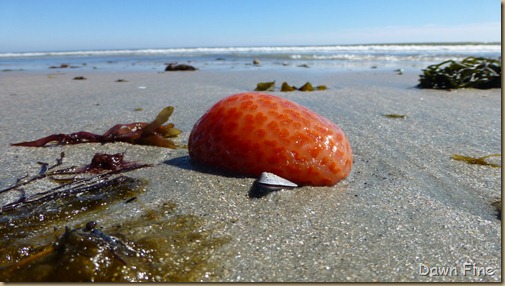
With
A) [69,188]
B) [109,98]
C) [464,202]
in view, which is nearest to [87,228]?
[69,188]

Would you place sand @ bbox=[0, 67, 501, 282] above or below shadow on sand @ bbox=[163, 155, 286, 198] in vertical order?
below

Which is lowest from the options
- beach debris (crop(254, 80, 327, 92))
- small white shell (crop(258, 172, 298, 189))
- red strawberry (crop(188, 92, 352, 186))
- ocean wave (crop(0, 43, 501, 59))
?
ocean wave (crop(0, 43, 501, 59))

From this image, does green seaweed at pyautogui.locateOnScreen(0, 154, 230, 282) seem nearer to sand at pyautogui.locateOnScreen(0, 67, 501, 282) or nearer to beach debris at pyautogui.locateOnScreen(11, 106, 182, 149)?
sand at pyautogui.locateOnScreen(0, 67, 501, 282)

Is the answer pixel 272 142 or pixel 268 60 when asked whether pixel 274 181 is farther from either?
pixel 268 60

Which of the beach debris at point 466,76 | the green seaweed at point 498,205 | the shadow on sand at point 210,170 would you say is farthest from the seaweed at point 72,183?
the beach debris at point 466,76

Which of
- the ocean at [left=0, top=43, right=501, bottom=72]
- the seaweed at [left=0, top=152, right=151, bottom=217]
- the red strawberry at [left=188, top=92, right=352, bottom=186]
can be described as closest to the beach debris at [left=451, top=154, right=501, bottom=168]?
the red strawberry at [left=188, top=92, right=352, bottom=186]

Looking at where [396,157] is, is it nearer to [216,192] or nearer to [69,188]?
[216,192]

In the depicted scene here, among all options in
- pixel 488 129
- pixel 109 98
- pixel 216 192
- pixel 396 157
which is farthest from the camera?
pixel 109 98
